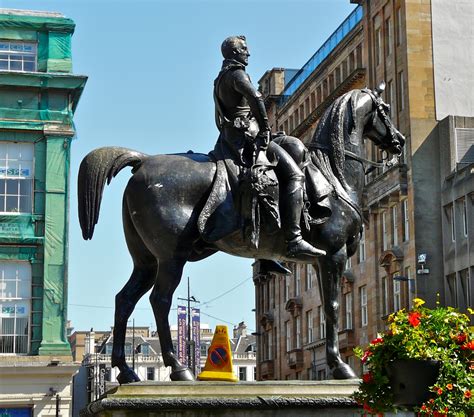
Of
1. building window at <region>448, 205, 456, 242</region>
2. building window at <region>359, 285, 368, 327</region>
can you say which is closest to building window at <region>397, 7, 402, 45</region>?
building window at <region>448, 205, 456, 242</region>

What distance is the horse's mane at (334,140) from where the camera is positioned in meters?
12.5

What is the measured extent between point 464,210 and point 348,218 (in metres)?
40.8

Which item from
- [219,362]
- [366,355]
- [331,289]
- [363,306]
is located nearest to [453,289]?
[363,306]

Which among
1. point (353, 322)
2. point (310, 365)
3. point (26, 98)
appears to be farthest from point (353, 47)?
point (26, 98)

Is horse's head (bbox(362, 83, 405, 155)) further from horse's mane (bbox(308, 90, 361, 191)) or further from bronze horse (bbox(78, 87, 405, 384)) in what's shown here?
bronze horse (bbox(78, 87, 405, 384))

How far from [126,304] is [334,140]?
9.50 ft

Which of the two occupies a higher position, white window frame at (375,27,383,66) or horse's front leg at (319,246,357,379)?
white window frame at (375,27,383,66)

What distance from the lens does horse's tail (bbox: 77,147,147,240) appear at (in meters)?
11.9

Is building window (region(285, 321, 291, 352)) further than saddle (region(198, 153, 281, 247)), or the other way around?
building window (region(285, 321, 291, 352))

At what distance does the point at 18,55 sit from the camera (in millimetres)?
46250

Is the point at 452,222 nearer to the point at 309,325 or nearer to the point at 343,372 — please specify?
the point at 309,325

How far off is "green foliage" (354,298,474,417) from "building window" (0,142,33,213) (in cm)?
3534

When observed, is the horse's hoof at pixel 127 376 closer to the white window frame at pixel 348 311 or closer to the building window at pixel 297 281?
the white window frame at pixel 348 311

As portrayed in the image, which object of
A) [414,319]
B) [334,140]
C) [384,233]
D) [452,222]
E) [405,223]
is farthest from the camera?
[384,233]
